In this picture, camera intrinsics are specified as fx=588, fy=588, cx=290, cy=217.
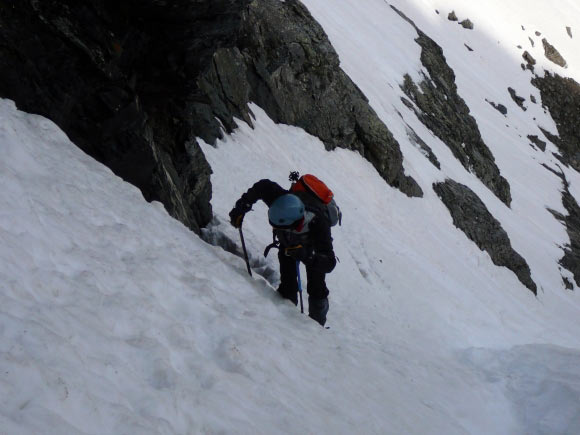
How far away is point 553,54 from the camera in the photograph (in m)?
77.1

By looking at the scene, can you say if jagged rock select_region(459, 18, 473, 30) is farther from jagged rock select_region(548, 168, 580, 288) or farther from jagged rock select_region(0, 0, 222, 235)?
jagged rock select_region(0, 0, 222, 235)

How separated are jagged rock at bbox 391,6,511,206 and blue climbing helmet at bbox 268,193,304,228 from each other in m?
28.0

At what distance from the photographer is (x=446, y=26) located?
68312mm

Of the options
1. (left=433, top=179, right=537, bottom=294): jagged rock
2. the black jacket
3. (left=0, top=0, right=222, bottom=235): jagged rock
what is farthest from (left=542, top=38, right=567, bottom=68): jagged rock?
Answer: the black jacket

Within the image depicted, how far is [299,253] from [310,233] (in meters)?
0.32

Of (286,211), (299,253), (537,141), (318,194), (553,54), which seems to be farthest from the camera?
(553,54)

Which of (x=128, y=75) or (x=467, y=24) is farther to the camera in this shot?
(x=467, y=24)

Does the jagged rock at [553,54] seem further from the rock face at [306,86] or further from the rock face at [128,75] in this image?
the rock face at [128,75]

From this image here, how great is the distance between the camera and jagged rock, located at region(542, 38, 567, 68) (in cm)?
7669

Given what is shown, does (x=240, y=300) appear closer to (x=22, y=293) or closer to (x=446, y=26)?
(x=22, y=293)

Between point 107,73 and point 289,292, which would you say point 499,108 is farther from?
point 107,73

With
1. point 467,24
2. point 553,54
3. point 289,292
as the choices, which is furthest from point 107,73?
point 553,54

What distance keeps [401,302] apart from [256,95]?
31.5 ft

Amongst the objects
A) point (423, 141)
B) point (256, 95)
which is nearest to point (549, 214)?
point (423, 141)
